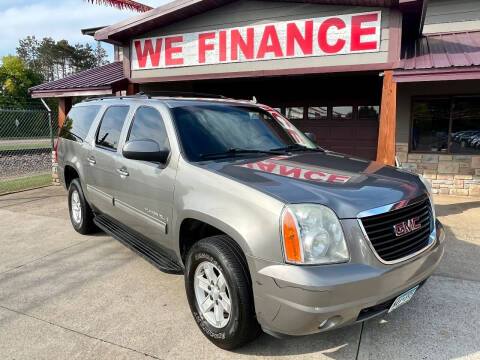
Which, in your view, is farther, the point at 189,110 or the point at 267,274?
the point at 189,110

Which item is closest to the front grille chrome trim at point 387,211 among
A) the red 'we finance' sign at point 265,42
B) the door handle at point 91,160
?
the door handle at point 91,160

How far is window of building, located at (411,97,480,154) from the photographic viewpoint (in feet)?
28.6

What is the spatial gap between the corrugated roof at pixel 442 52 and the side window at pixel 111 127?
5.18 metres

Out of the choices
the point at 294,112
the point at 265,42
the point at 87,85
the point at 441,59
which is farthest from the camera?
the point at 294,112

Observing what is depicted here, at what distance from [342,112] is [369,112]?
0.72 m

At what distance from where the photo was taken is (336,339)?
287cm

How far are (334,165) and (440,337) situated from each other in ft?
5.22

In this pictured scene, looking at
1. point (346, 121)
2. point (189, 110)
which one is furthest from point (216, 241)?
point (346, 121)

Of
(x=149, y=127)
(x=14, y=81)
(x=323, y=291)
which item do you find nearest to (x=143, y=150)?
(x=149, y=127)

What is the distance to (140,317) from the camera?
3219 mm

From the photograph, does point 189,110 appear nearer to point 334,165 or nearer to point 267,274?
point 334,165

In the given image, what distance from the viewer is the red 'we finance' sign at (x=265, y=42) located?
7.05 meters

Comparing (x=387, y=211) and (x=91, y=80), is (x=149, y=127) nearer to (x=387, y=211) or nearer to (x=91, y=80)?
(x=387, y=211)

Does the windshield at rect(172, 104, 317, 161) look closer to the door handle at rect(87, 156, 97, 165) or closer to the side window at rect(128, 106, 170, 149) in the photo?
the side window at rect(128, 106, 170, 149)
